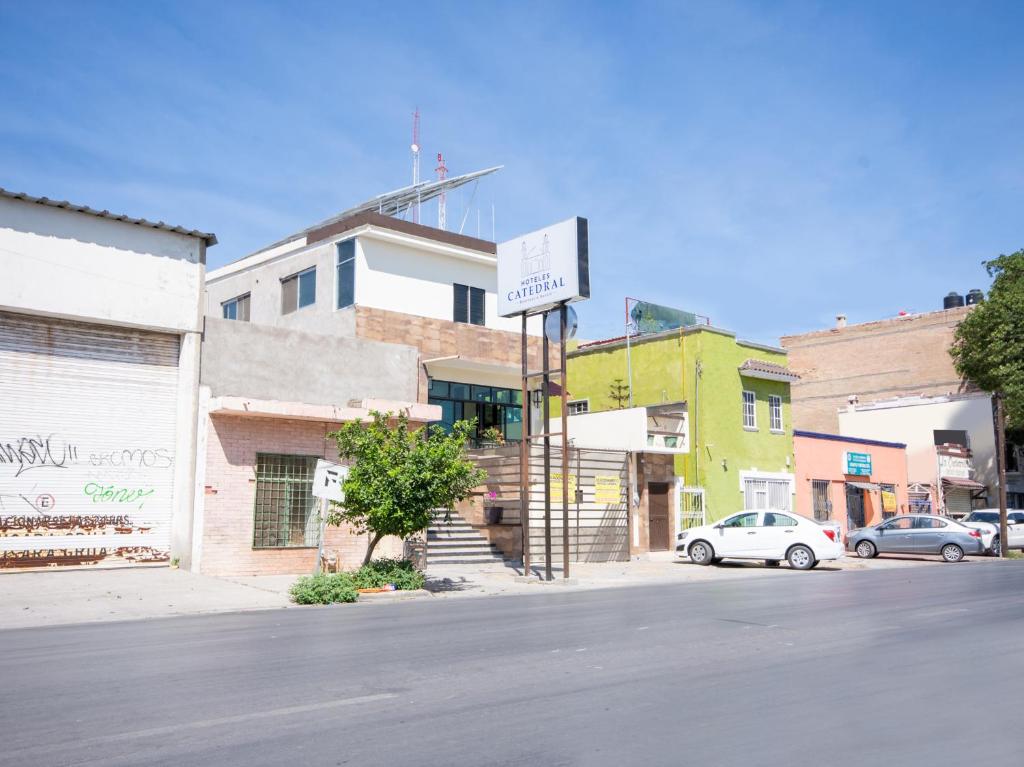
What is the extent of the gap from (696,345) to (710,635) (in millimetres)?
22961

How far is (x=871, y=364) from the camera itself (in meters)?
55.8

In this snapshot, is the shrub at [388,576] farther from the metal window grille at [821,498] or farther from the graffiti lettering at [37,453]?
the metal window grille at [821,498]

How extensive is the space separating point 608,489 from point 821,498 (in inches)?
543

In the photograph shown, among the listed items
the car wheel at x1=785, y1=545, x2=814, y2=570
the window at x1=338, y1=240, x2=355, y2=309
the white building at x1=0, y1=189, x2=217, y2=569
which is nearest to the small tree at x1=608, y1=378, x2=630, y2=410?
the car wheel at x1=785, y1=545, x2=814, y2=570

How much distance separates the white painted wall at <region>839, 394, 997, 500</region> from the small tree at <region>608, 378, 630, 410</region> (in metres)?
18.0

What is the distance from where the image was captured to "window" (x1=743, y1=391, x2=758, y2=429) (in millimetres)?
34062

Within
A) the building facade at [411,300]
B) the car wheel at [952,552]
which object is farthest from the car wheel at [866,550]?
the building facade at [411,300]

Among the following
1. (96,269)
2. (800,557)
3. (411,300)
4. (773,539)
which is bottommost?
(800,557)

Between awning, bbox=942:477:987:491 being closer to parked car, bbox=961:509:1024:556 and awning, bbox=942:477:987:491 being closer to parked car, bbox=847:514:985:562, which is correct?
parked car, bbox=961:509:1024:556

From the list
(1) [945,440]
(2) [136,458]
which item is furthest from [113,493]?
(1) [945,440]

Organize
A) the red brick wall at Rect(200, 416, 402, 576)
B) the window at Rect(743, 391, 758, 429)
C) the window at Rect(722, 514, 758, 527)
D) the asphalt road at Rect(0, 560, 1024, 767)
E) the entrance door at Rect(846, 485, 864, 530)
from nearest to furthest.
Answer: the asphalt road at Rect(0, 560, 1024, 767)
the red brick wall at Rect(200, 416, 402, 576)
the window at Rect(722, 514, 758, 527)
the window at Rect(743, 391, 758, 429)
the entrance door at Rect(846, 485, 864, 530)

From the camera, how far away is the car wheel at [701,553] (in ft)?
82.2

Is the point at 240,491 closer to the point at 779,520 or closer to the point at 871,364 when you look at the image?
the point at 779,520

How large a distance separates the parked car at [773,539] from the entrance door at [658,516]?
359 cm
